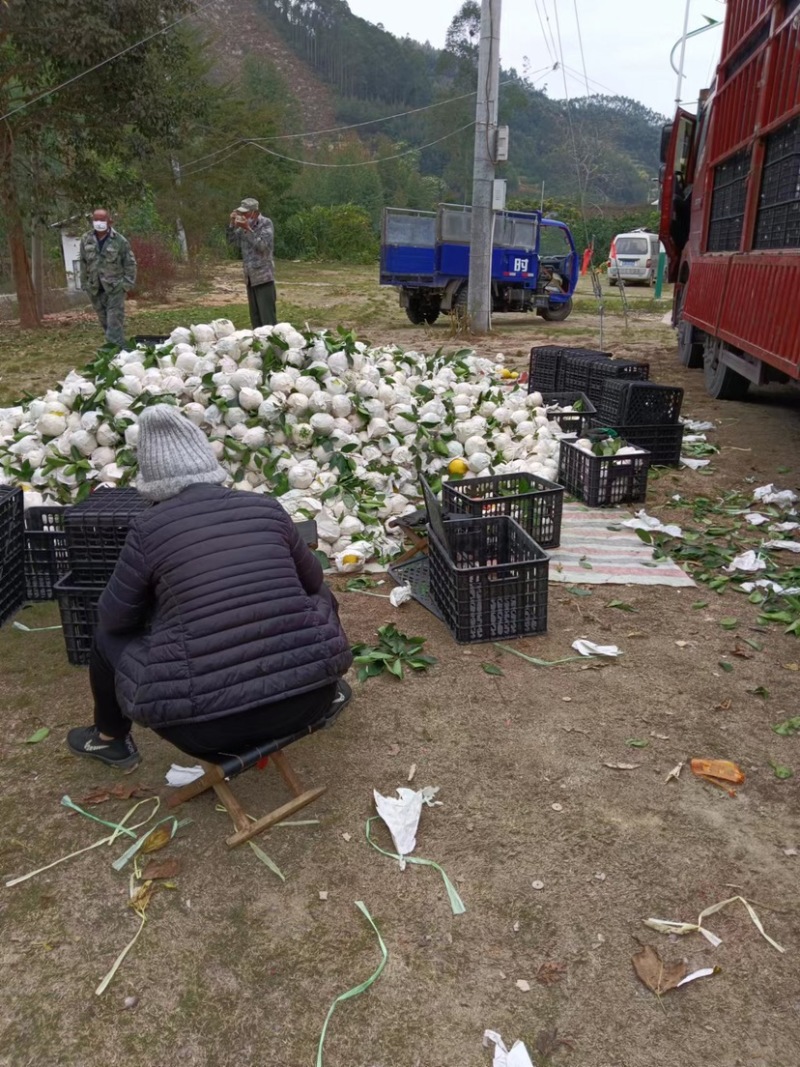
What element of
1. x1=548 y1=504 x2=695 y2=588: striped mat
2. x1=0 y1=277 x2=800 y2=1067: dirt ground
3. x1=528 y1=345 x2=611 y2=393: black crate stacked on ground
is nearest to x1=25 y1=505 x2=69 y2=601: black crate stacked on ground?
x1=0 y1=277 x2=800 y2=1067: dirt ground

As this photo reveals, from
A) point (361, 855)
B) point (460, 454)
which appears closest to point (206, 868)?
point (361, 855)

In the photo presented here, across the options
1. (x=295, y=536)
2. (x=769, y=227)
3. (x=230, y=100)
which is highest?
(x=230, y=100)

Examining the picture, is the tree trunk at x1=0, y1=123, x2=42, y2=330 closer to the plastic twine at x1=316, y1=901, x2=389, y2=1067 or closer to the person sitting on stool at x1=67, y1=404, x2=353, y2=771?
the person sitting on stool at x1=67, y1=404, x2=353, y2=771

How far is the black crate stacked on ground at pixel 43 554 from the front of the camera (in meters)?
4.34

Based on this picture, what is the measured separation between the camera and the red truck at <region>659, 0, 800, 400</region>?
5652 millimetres

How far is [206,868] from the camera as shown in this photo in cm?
258

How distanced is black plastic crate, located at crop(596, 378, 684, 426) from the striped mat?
121 centimetres

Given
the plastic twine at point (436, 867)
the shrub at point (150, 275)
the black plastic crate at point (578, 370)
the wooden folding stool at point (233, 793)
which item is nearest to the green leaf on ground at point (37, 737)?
the wooden folding stool at point (233, 793)

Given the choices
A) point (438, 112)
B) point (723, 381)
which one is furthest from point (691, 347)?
point (438, 112)

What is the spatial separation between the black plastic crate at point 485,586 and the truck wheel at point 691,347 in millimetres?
8344

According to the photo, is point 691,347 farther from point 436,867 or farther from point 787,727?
point 436,867

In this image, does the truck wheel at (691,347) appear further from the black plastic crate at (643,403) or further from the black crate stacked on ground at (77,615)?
the black crate stacked on ground at (77,615)

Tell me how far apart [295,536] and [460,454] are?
10.2 ft

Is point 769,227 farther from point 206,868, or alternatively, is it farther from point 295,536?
point 206,868
